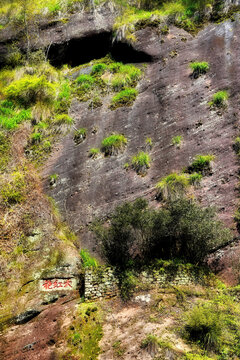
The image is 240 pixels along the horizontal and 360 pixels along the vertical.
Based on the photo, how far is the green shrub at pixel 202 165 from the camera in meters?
10.3

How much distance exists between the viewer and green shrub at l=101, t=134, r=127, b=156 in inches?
479

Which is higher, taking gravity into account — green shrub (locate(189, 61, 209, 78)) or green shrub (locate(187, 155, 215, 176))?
green shrub (locate(189, 61, 209, 78))

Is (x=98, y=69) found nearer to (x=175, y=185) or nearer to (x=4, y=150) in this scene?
(x=4, y=150)

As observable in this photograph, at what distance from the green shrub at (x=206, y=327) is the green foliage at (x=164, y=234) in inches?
84.6

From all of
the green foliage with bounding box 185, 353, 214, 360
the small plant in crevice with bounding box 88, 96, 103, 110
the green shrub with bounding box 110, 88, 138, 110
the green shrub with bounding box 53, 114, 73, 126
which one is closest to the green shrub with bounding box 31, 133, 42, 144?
the green shrub with bounding box 53, 114, 73, 126

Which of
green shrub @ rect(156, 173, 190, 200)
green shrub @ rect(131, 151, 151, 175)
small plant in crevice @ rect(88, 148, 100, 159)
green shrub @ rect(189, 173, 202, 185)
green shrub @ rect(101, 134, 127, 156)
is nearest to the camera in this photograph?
green shrub @ rect(156, 173, 190, 200)

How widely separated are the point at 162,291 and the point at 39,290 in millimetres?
3193

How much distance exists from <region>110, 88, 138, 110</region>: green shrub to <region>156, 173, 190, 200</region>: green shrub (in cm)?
489

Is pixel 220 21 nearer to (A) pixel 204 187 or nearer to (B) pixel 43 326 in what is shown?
(A) pixel 204 187

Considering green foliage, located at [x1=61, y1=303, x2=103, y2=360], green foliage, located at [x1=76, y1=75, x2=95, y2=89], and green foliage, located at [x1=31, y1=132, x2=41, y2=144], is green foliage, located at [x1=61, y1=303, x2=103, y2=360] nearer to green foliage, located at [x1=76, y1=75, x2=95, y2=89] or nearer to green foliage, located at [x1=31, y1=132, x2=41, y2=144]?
green foliage, located at [x1=31, y1=132, x2=41, y2=144]

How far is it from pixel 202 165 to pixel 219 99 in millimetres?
2927

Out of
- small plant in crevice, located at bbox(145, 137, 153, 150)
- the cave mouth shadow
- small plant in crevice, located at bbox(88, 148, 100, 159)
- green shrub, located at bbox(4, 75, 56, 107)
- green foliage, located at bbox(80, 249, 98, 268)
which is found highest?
the cave mouth shadow

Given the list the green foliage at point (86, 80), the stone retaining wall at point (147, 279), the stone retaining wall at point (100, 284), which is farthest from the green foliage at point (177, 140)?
the green foliage at point (86, 80)

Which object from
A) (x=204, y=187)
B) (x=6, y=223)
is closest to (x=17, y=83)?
(x=6, y=223)
